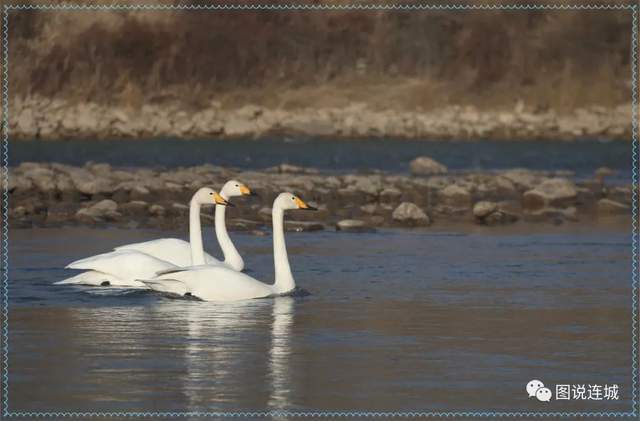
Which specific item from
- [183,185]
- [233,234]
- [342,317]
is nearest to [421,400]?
[342,317]

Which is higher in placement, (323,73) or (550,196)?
(323,73)

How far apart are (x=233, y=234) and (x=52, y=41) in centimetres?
5955

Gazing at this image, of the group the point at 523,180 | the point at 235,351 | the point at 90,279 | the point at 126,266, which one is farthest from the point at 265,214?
the point at 235,351

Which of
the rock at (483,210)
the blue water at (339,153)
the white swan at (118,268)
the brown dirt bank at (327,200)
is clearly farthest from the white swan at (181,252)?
the blue water at (339,153)

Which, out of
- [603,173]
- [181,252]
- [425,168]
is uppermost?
[425,168]

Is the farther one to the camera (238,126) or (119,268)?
(238,126)

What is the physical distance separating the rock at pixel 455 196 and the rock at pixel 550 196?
1.00 meters

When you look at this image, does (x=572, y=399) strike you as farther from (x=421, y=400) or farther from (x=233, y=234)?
(x=233, y=234)

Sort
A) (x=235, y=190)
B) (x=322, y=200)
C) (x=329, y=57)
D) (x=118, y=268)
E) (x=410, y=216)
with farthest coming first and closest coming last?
(x=329, y=57), (x=322, y=200), (x=410, y=216), (x=235, y=190), (x=118, y=268)

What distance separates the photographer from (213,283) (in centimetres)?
1480

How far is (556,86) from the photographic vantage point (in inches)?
3125

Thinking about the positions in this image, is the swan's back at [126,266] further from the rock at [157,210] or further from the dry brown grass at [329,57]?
the dry brown grass at [329,57]

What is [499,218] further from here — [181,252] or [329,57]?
[329,57]

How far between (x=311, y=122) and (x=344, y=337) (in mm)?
60971
